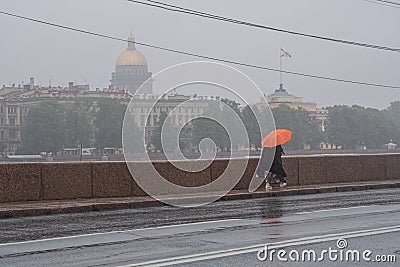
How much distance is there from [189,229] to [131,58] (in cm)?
10336

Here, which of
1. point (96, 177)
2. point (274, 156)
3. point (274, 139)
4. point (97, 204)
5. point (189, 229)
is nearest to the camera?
point (189, 229)

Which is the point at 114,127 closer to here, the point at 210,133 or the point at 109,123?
the point at 109,123

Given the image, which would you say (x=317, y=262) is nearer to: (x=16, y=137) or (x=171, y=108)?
(x=171, y=108)

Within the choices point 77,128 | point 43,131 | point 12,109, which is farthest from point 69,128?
point 12,109

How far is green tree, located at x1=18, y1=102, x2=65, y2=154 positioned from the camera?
93.9m

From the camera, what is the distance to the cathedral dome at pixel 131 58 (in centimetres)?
11231

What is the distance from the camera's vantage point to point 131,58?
114375 millimetres

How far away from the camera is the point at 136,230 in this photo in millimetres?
12406

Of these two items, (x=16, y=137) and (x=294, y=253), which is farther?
(x=16, y=137)

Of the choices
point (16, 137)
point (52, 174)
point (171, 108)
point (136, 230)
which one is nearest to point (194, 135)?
point (171, 108)

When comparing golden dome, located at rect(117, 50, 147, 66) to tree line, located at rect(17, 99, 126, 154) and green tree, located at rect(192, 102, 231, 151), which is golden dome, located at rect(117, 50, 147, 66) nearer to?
tree line, located at rect(17, 99, 126, 154)

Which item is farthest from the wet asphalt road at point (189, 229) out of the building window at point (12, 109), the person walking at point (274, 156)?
the building window at point (12, 109)

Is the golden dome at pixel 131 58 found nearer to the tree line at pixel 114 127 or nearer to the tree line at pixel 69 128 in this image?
the tree line at pixel 114 127

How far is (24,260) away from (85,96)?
10572 cm
